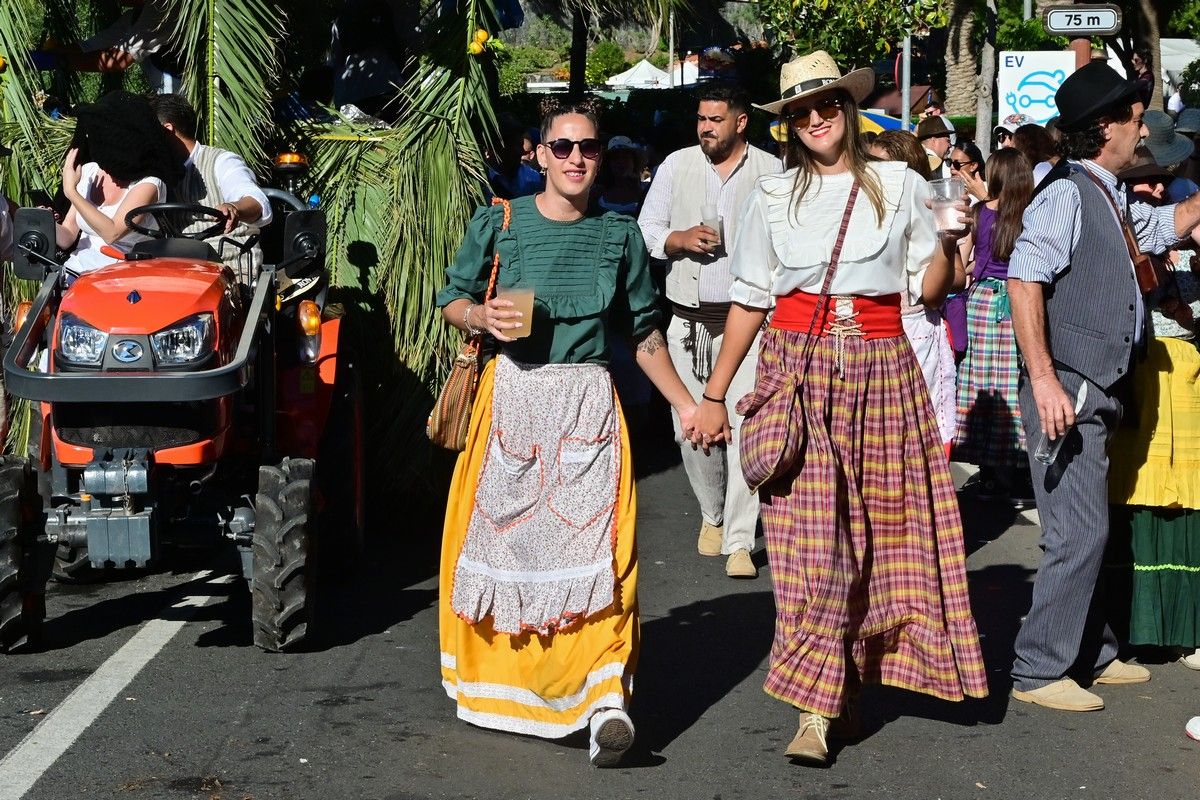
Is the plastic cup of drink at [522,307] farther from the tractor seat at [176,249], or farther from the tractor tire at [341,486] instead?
the tractor tire at [341,486]

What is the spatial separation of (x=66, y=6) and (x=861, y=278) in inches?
249

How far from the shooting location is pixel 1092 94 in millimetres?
5480

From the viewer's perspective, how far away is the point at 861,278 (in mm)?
5000

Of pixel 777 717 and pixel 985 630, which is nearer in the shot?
pixel 777 717

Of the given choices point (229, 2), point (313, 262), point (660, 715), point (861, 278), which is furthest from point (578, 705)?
point (229, 2)

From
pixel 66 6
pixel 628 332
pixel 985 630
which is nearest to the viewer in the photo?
pixel 628 332

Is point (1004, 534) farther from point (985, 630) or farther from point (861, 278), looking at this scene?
point (861, 278)

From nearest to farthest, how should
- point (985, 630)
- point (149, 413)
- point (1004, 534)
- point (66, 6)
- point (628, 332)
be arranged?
1. point (628, 332)
2. point (149, 413)
3. point (985, 630)
4. point (1004, 534)
5. point (66, 6)

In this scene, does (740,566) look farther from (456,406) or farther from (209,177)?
(209,177)

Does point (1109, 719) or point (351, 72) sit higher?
point (351, 72)

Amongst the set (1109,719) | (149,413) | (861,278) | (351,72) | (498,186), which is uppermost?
(351,72)

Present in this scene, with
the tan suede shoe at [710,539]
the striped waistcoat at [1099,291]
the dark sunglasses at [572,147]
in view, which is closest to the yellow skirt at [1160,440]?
the striped waistcoat at [1099,291]

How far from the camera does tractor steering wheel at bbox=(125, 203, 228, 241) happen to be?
6.32 metres

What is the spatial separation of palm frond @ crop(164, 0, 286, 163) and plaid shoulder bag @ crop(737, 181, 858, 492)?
434cm
